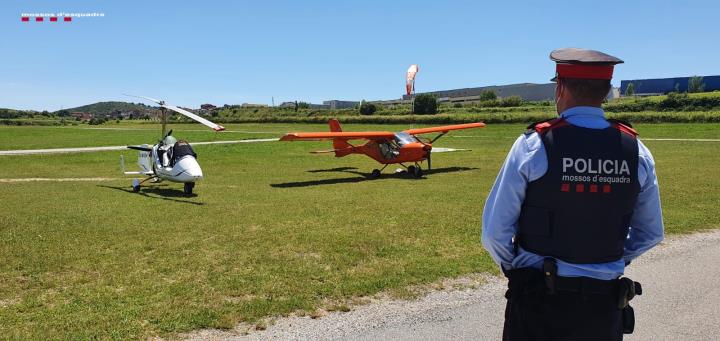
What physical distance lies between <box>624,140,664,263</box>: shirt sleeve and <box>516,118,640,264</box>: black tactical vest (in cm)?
14

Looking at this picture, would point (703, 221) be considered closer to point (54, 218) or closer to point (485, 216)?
point (485, 216)

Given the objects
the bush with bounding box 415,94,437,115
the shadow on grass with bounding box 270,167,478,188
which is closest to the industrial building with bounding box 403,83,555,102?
the bush with bounding box 415,94,437,115

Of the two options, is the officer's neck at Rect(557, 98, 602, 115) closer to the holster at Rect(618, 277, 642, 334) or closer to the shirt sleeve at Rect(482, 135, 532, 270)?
the shirt sleeve at Rect(482, 135, 532, 270)

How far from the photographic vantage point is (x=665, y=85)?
376ft

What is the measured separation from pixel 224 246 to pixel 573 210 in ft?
22.5

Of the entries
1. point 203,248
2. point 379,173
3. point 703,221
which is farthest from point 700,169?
point 203,248

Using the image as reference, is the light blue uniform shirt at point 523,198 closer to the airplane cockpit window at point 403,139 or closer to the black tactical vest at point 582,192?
the black tactical vest at point 582,192

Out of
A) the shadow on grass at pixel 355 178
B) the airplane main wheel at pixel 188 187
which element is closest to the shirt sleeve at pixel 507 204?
the airplane main wheel at pixel 188 187

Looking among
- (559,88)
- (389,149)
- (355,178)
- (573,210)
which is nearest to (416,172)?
(389,149)

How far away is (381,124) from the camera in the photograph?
74500mm

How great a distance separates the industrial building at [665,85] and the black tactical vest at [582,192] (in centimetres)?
12174

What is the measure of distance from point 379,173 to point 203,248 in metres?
12.7

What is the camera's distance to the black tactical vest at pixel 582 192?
2490 mm

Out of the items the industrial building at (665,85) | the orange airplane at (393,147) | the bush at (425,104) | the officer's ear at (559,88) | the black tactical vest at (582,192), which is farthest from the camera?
the industrial building at (665,85)
